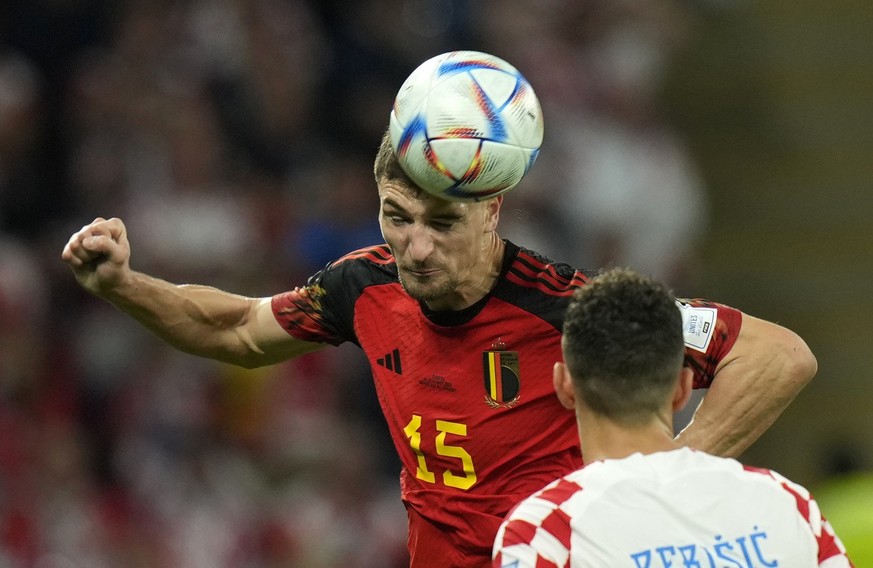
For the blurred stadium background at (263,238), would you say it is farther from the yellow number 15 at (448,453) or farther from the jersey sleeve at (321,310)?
the jersey sleeve at (321,310)

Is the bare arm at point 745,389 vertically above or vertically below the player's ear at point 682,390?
below

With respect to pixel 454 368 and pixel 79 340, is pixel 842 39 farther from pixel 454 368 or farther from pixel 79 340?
pixel 454 368

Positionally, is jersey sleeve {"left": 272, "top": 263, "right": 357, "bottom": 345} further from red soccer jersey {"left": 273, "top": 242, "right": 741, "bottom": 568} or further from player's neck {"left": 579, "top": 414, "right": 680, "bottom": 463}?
player's neck {"left": 579, "top": 414, "right": 680, "bottom": 463}

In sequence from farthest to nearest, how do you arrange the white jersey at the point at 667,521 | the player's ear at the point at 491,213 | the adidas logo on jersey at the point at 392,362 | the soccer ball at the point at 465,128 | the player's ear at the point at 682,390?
the adidas logo on jersey at the point at 392,362
the player's ear at the point at 491,213
the soccer ball at the point at 465,128
the player's ear at the point at 682,390
the white jersey at the point at 667,521

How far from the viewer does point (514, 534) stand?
10.5 ft

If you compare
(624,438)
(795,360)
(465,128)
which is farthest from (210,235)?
(624,438)

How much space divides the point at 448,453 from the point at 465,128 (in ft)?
3.32

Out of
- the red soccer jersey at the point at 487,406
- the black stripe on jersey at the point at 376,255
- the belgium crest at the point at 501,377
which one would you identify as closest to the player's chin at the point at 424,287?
the red soccer jersey at the point at 487,406

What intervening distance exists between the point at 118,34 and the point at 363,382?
9.42ft

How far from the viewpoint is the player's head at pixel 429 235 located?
13.9 ft

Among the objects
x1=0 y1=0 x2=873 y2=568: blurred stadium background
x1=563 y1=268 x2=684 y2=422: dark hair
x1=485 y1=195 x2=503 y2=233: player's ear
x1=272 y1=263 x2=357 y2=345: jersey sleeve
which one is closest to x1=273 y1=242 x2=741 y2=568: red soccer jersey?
x1=485 y1=195 x2=503 y2=233: player's ear

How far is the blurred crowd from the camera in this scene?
26.9 ft

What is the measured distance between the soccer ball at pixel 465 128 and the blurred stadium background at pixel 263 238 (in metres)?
3.32

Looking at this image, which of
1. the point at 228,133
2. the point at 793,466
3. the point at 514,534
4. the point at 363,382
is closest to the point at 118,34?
the point at 228,133
